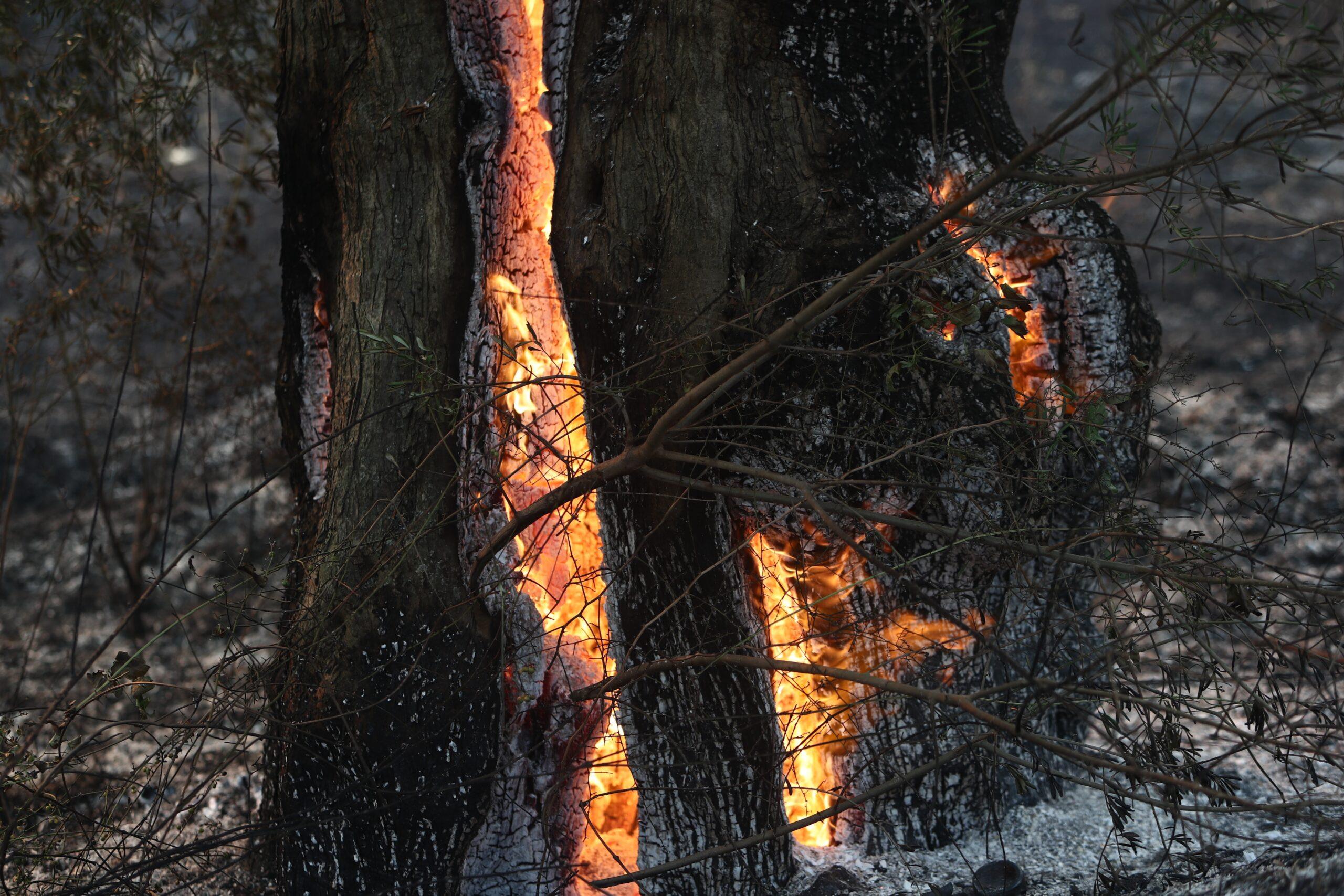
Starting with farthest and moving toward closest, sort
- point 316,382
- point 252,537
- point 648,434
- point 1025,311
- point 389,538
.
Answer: point 252,537 → point 316,382 → point 1025,311 → point 389,538 → point 648,434

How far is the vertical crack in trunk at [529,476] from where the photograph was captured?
8.13 ft

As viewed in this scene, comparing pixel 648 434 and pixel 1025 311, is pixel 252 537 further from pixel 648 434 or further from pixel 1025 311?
pixel 1025 311

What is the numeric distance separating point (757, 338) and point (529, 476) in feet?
2.41

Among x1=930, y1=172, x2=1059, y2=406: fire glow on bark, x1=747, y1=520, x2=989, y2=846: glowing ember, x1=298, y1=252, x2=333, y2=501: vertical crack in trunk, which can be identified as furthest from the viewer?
x1=298, y1=252, x2=333, y2=501: vertical crack in trunk

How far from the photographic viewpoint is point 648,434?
2207mm

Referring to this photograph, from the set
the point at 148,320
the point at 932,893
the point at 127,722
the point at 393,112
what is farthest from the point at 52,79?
the point at 932,893

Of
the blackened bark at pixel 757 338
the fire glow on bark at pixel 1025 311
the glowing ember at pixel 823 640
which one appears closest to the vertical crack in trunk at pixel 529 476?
the blackened bark at pixel 757 338

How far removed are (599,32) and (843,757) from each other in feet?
6.49

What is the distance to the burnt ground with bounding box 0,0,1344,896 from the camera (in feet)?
7.52

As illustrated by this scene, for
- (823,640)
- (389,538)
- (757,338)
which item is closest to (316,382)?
(389,538)

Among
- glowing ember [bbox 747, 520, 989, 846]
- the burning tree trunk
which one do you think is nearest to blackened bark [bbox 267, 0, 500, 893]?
the burning tree trunk

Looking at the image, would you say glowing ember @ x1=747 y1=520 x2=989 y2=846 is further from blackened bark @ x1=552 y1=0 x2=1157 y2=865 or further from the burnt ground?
the burnt ground

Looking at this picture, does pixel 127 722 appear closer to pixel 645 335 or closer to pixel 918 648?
pixel 645 335

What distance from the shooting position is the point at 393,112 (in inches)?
99.0
